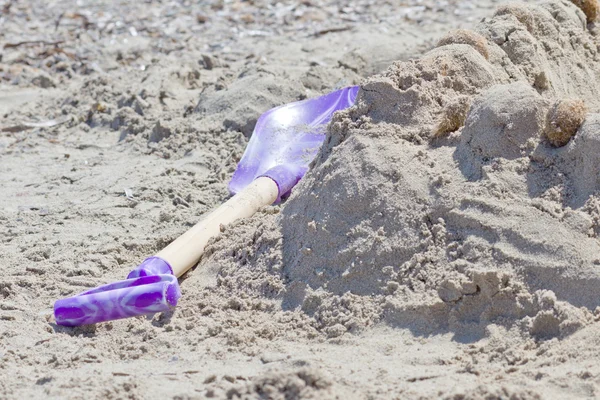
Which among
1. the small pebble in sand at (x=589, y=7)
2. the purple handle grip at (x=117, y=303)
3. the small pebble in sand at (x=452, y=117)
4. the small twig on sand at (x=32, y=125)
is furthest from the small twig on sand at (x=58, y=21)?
the small pebble in sand at (x=452, y=117)

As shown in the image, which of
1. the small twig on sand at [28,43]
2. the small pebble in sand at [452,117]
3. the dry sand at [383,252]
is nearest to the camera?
the dry sand at [383,252]

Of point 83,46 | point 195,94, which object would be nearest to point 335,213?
point 195,94

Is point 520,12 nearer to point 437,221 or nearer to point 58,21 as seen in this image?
point 437,221

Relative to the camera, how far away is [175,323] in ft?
8.58

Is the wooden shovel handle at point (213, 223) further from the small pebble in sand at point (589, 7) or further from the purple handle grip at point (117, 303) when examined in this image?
the small pebble in sand at point (589, 7)

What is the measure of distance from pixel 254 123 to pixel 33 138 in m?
1.23

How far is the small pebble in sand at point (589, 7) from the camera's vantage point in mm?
3885

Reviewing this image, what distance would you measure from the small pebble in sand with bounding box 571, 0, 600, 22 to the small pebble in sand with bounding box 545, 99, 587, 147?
1520mm

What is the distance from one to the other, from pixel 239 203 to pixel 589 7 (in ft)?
6.08

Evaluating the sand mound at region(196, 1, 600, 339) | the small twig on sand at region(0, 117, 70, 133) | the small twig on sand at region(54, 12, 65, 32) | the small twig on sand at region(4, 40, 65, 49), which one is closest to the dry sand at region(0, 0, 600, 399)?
the sand mound at region(196, 1, 600, 339)

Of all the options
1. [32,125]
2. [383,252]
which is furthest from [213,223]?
[32,125]

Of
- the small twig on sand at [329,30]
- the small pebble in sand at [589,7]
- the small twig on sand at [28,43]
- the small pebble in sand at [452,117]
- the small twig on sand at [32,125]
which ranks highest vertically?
the small pebble in sand at [589,7]

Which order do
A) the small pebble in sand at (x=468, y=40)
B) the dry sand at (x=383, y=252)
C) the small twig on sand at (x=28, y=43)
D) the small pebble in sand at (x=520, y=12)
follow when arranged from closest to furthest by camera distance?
the dry sand at (x=383, y=252)
the small pebble in sand at (x=468, y=40)
the small pebble in sand at (x=520, y=12)
the small twig on sand at (x=28, y=43)

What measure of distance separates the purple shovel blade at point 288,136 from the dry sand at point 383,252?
6.2 inches
